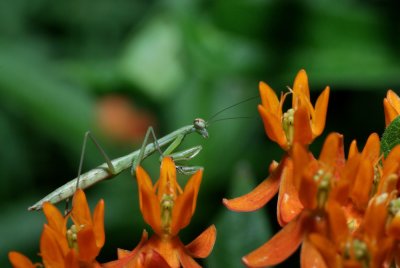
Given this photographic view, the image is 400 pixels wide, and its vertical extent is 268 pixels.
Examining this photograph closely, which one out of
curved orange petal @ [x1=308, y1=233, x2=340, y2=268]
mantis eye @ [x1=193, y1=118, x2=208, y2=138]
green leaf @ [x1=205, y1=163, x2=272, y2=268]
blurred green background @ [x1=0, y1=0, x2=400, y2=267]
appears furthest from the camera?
blurred green background @ [x1=0, y1=0, x2=400, y2=267]

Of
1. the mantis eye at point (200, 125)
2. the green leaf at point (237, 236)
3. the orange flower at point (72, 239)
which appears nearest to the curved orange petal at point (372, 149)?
the green leaf at point (237, 236)

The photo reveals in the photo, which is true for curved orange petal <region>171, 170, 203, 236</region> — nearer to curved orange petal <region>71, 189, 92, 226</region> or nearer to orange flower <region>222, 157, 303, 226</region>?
orange flower <region>222, 157, 303, 226</region>

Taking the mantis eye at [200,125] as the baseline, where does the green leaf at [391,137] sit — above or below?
above

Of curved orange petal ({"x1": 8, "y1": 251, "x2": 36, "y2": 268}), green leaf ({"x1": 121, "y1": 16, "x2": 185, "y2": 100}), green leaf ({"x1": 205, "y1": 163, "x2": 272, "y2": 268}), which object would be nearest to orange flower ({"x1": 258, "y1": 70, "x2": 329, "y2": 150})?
green leaf ({"x1": 205, "y1": 163, "x2": 272, "y2": 268})

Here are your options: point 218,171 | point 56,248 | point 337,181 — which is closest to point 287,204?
point 337,181

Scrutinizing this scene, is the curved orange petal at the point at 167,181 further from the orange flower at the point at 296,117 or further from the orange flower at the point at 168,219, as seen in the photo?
the orange flower at the point at 296,117

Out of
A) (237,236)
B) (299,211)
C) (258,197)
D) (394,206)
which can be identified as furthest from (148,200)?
(394,206)
